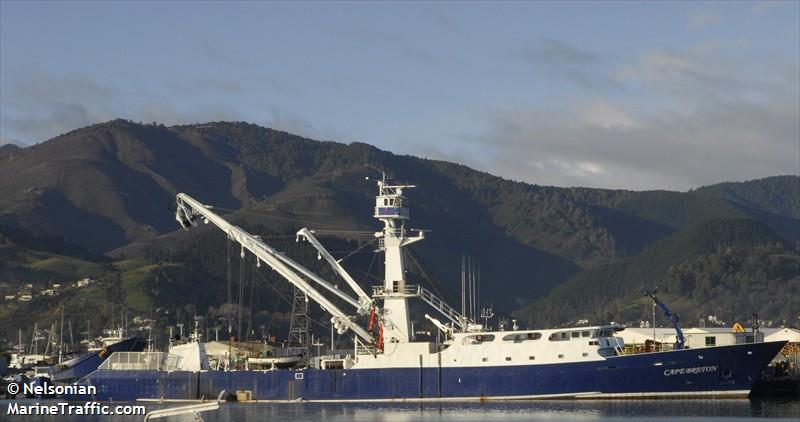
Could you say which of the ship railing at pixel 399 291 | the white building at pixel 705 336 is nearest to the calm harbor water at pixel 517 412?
the ship railing at pixel 399 291

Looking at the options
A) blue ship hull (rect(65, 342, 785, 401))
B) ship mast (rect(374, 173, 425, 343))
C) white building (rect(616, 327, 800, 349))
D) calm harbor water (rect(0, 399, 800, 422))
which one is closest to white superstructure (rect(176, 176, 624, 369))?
ship mast (rect(374, 173, 425, 343))

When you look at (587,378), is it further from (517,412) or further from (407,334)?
(407,334)

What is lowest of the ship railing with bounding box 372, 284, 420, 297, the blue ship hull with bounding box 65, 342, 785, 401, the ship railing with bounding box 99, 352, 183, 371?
the blue ship hull with bounding box 65, 342, 785, 401

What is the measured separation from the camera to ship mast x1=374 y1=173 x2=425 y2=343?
3287 inches

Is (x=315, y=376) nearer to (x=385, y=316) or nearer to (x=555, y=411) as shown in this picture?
(x=385, y=316)

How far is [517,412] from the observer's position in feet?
240

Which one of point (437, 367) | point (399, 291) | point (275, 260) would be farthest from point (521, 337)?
point (275, 260)

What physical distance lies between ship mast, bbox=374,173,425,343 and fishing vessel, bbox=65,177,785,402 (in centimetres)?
6

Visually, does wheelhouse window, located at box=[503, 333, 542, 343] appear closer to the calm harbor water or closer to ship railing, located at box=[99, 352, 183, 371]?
the calm harbor water

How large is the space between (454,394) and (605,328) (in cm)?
996

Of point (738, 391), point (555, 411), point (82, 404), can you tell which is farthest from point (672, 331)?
point (82, 404)

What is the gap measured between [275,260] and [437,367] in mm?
13925

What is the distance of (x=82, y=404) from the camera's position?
88.4 metres

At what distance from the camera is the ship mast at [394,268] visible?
8350cm
